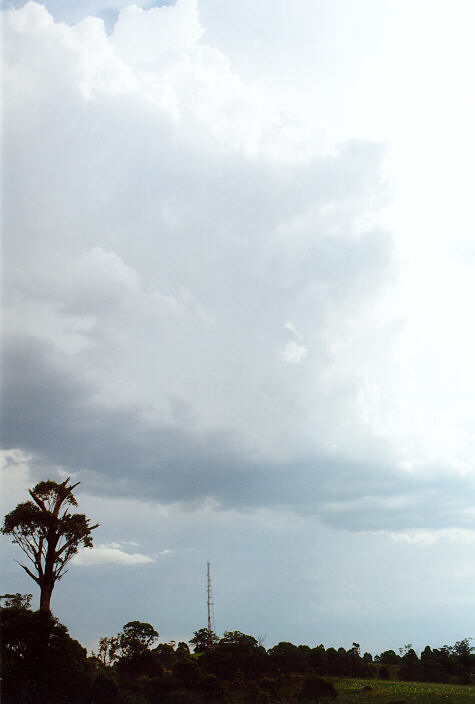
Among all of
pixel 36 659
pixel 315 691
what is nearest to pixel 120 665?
pixel 315 691

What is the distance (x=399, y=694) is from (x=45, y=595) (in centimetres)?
6000

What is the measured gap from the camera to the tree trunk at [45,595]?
47.2 meters

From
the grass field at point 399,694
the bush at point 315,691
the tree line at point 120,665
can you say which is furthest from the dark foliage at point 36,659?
the grass field at point 399,694

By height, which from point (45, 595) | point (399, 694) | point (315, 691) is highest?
point (45, 595)

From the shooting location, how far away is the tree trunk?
1858 inches

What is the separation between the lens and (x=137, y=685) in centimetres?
6512

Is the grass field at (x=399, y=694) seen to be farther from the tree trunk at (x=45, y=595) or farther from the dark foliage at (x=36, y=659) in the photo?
the tree trunk at (x=45, y=595)

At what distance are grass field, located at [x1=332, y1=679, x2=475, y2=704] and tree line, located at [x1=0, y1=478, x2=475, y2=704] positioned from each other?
6693 millimetres

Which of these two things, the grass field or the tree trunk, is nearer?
the tree trunk

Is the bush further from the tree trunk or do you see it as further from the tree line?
the tree trunk

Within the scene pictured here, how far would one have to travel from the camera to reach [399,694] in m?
81.3

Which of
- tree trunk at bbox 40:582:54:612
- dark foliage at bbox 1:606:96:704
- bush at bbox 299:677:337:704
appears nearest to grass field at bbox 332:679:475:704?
bush at bbox 299:677:337:704

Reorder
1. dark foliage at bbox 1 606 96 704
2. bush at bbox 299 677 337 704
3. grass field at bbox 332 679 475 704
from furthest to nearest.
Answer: grass field at bbox 332 679 475 704 → bush at bbox 299 677 337 704 → dark foliage at bbox 1 606 96 704

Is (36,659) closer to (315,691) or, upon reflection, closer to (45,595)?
(45,595)
